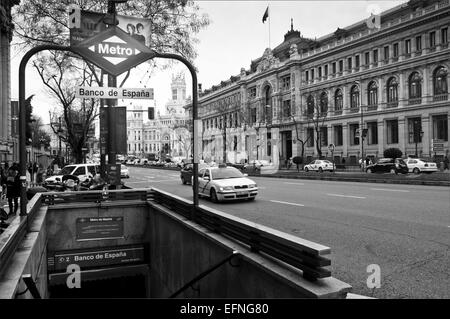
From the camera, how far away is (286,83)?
79000 millimetres

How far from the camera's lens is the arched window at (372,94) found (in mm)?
59406

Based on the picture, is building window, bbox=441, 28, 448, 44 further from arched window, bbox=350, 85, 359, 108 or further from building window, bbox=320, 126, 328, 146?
building window, bbox=320, 126, 328, 146

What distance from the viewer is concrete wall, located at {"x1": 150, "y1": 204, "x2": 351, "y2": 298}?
4633mm

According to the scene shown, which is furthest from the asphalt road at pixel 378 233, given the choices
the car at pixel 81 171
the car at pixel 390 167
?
the car at pixel 390 167

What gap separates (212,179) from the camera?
17.7m

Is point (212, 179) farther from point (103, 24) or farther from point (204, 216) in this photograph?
point (103, 24)

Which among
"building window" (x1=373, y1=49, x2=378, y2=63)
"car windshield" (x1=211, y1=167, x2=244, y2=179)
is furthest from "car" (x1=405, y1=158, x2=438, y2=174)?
"building window" (x1=373, y1=49, x2=378, y2=63)

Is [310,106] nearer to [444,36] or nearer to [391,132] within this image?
[391,132]

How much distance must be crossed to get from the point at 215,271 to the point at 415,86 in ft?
175

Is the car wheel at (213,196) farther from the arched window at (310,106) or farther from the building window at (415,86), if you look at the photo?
the arched window at (310,106)

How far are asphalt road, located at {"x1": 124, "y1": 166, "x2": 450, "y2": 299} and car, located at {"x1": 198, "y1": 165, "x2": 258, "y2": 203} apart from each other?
15.6 inches

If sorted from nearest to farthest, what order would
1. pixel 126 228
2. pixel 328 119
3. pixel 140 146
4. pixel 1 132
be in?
pixel 126 228
pixel 1 132
pixel 328 119
pixel 140 146

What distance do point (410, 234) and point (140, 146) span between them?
158513 mm
